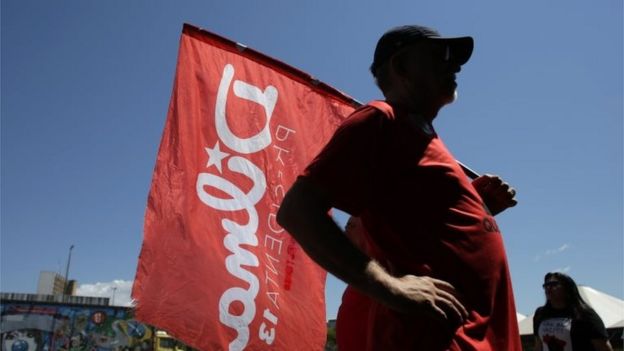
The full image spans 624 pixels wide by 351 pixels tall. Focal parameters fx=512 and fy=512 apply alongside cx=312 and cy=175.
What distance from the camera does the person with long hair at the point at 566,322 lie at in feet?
12.3

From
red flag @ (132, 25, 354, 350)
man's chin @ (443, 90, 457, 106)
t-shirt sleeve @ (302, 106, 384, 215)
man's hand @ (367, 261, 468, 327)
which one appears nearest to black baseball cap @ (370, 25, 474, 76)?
man's chin @ (443, 90, 457, 106)

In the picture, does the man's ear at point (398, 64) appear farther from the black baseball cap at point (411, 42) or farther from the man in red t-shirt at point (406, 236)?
the man in red t-shirt at point (406, 236)

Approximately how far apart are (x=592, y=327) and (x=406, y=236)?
324 cm

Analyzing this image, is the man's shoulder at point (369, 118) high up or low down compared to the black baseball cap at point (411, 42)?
down

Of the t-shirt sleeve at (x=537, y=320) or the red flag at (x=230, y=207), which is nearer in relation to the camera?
the red flag at (x=230, y=207)

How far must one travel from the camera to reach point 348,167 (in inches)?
49.8

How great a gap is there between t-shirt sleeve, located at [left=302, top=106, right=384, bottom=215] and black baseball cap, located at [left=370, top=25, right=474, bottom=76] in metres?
0.38

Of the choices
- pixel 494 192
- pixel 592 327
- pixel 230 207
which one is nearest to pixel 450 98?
pixel 494 192

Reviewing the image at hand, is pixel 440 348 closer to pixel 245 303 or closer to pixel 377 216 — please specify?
pixel 377 216

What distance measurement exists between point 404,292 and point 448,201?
299 millimetres

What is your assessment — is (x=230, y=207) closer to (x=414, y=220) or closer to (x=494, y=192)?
(x=494, y=192)

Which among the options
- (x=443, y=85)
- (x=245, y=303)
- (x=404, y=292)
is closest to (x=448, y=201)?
(x=404, y=292)

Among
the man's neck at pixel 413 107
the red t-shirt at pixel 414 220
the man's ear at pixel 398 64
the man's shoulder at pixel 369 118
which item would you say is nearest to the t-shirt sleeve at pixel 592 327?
the red t-shirt at pixel 414 220

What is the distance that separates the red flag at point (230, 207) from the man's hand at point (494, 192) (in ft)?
5.38
